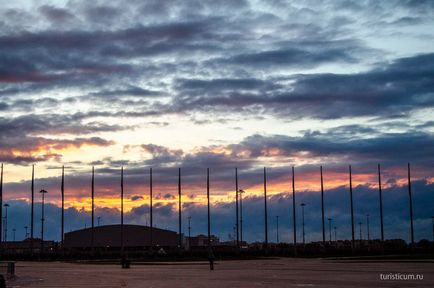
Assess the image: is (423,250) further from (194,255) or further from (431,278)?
(431,278)

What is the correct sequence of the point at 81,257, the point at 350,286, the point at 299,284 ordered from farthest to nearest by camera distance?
the point at 81,257
the point at 299,284
the point at 350,286

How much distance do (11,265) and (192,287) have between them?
2348 centimetres

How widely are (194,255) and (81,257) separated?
21.9 meters

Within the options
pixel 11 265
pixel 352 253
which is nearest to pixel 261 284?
pixel 11 265

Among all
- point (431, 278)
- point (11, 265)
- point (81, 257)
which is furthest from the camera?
point (81, 257)

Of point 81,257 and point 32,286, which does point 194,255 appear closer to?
point 81,257

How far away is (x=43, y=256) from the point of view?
125562 mm

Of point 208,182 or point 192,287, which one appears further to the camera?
point 208,182

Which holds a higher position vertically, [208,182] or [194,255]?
[208,182]

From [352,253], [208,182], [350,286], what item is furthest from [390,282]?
[208,182]

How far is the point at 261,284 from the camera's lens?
128ft

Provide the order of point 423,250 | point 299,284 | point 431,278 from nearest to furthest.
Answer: point 299,284 → point 431,278 → point 423,250

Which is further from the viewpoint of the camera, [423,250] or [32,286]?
[423,250]

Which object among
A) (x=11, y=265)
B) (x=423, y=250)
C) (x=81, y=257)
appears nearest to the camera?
(x=11, y=265)
